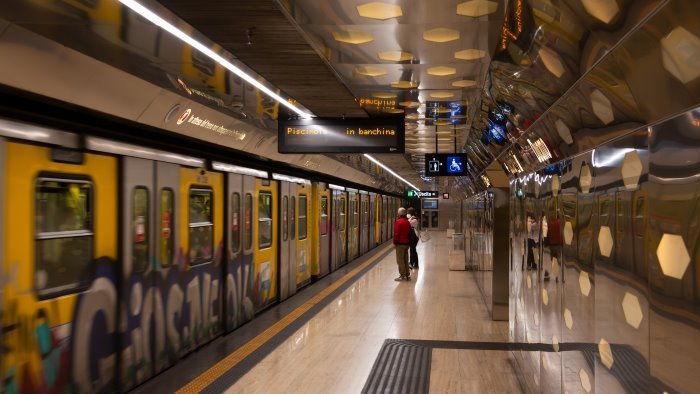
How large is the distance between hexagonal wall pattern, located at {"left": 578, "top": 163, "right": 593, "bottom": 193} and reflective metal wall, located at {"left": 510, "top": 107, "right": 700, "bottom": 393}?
1 cm

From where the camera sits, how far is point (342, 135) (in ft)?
26.1

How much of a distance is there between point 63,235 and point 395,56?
2.94 m

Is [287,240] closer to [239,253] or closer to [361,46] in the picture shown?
[239,253]

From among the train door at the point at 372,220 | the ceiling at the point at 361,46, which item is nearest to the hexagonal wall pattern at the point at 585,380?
the ceiling at the point at 361,46

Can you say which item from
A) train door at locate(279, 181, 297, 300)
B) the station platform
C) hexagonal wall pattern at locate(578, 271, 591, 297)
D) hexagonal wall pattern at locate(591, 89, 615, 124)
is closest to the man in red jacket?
the station platform

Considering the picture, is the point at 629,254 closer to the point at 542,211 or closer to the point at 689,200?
the point at 689,200

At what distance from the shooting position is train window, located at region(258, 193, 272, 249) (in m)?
8.91

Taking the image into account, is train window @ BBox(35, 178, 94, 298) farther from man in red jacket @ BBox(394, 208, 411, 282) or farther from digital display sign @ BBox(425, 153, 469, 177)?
man in red jacket @ BBox(394, 208, 411, 282)

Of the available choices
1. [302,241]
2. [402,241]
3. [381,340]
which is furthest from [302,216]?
[381,340]

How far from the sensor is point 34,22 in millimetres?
3621

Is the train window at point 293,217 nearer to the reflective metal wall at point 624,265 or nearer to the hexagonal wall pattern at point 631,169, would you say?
the reflective metal wall at point 624,265

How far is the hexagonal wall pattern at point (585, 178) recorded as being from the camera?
3.20m

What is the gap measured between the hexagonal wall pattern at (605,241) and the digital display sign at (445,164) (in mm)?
8910

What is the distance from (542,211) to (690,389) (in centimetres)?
296
